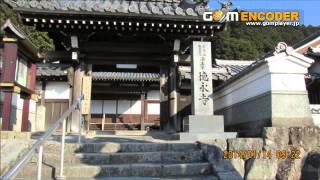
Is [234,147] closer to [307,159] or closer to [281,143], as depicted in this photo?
[281,143]

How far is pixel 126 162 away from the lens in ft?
18.6

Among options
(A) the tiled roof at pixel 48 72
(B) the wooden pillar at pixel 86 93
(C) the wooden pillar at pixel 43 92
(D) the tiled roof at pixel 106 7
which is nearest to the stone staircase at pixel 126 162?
(B) the wooden pillar at pixel 86 93

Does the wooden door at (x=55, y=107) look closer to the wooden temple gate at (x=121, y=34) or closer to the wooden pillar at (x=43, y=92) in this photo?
the wooden pillar at (x=43, y=92)

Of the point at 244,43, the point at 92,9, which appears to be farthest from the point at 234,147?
the point at 244,43

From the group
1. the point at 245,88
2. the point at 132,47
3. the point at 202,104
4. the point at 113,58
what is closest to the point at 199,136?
the point at 202,104

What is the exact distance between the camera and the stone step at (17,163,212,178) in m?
5.12

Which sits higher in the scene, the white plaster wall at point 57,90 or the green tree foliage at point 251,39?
the green tree foliage at point 251,39

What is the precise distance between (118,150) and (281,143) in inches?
131

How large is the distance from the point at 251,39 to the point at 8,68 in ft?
159

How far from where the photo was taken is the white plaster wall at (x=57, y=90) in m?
14.3

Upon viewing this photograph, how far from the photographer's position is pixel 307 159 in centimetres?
575

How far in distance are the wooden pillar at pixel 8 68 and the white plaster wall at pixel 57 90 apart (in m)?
7.07

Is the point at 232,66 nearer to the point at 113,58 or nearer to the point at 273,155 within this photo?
the point at 113,58

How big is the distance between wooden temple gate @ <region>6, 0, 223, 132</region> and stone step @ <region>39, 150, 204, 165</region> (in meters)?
4.07
